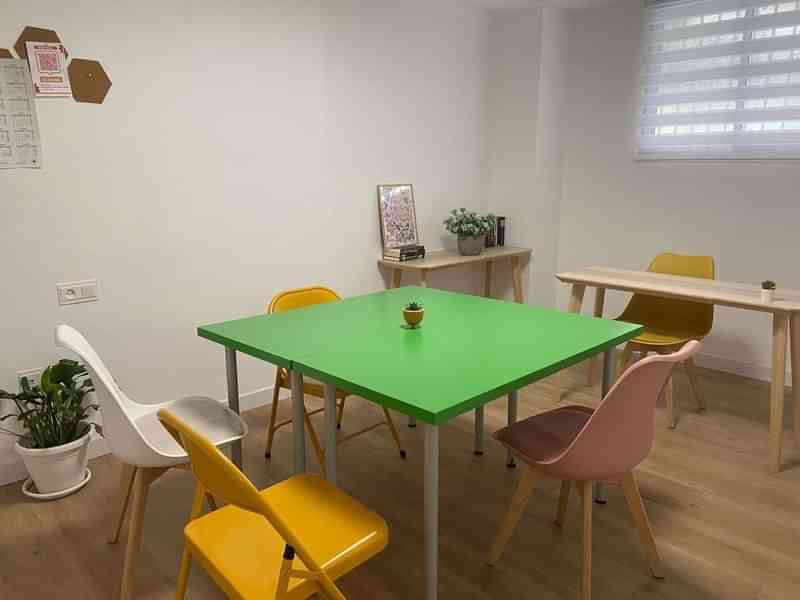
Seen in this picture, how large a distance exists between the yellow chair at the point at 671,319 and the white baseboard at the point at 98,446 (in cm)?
213

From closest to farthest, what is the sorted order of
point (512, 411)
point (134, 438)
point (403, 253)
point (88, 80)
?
point (134, 438), point (88, 80), point (512, 411), point (403, 253)

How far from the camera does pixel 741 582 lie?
2.05 m

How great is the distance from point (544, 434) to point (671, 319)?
1.87 meters

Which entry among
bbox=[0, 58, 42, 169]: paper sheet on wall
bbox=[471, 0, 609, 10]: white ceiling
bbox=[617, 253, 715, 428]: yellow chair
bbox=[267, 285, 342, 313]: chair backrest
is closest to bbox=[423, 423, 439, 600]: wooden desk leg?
bbox=[267, 285, 342, 313]: chair backrest

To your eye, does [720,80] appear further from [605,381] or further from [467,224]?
[605,381]

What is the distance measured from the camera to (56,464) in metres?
2.57

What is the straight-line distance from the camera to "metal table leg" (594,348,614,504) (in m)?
2.37

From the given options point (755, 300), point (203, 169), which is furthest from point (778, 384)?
point (203, 169)

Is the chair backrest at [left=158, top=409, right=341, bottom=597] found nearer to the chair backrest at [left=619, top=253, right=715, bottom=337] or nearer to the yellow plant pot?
the yellow plant pot

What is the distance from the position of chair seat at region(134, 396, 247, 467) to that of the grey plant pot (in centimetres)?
247

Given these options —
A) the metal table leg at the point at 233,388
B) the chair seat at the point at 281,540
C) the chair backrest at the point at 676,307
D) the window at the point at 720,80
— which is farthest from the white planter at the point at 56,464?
the window at the point at 720,80

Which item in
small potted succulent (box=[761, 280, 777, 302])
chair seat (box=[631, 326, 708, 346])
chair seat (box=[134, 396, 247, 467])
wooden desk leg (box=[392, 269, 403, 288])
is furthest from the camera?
wooden desk leg (box=[392, 269, 403, 288])

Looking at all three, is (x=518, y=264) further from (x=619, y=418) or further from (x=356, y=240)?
(x=619, y=418)

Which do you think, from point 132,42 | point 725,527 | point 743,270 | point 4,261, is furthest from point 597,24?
point 4,261
